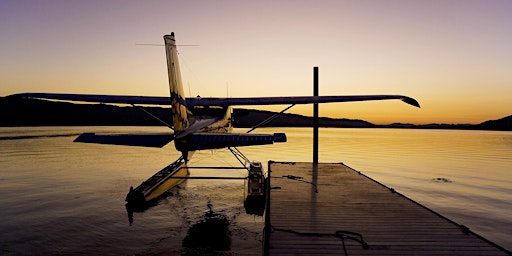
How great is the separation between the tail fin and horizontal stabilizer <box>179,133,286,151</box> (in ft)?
2.10

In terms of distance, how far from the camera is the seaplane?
9.94 meters

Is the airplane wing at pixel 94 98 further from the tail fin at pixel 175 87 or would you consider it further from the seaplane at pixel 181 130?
the tail fin at pixel 175 87

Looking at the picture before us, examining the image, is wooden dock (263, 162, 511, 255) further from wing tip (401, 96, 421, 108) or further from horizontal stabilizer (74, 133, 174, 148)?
horizontal stabilizer (74, 133, 174, 148)

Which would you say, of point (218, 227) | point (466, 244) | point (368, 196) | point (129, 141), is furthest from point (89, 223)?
point (466, 244)

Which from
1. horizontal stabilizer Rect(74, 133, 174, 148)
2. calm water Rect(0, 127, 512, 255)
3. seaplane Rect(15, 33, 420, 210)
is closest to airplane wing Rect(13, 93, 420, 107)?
seaplane Rect(15, 33, 420, 210)

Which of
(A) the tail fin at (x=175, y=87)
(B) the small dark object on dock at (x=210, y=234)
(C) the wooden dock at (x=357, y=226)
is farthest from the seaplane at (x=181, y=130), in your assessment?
(C) the wooden dock at (x=357, y=226)

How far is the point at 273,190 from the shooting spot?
1085 cm

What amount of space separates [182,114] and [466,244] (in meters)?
8.47

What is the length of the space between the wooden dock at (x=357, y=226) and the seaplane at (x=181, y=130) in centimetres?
197

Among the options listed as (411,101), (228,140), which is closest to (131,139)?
(228,140)

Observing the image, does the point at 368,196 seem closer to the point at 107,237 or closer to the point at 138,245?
the point at 138,245

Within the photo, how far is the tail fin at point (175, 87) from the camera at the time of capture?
35.5 feet

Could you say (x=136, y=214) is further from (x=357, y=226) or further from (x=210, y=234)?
(x=357, y=226)

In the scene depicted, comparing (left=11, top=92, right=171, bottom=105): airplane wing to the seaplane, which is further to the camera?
(left=11, top=92, right=171, bottom=105): airplane wing
